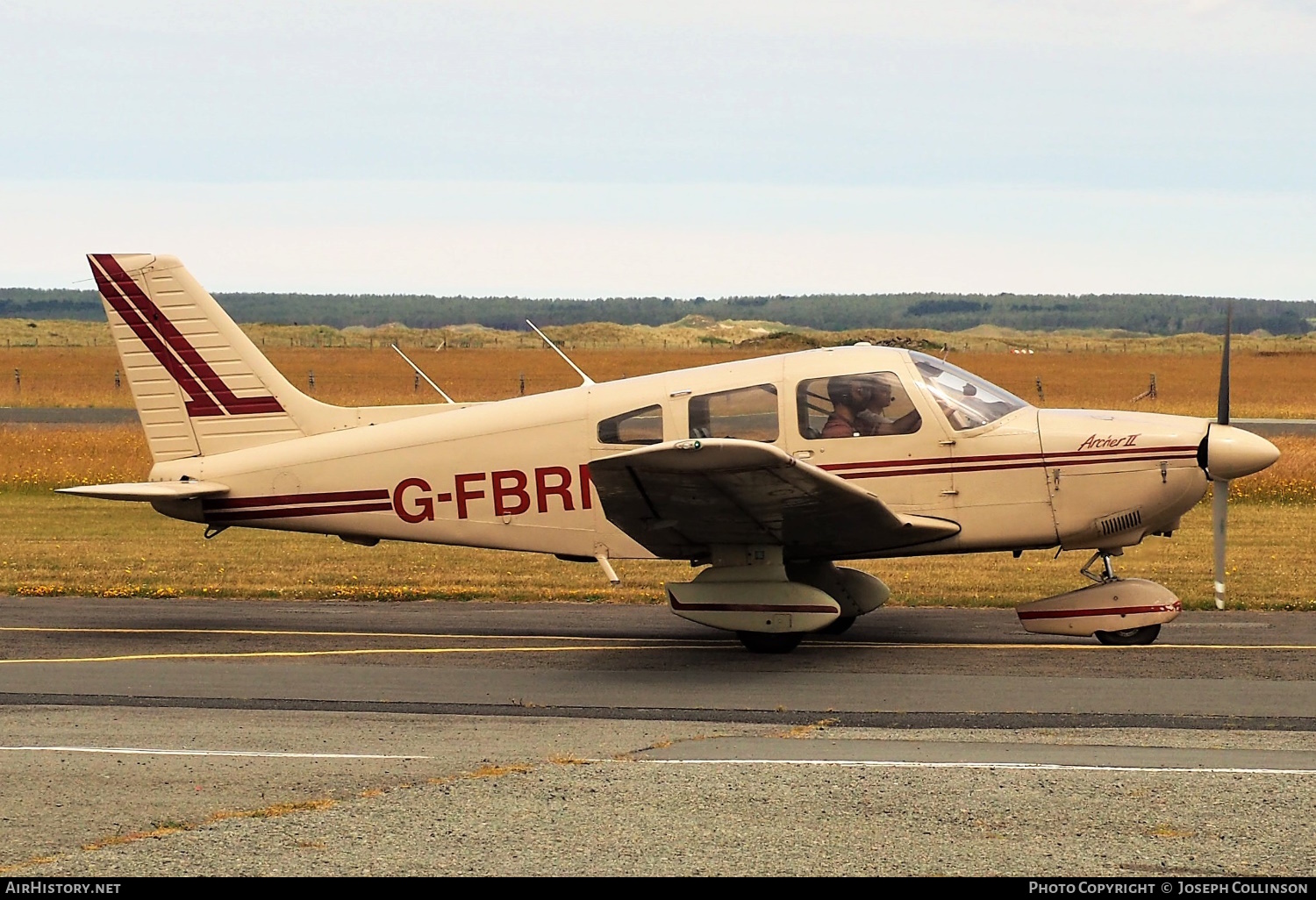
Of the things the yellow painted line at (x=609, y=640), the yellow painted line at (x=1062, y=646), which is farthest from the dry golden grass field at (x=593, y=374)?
the yellow painted line at (x=609, y=640)

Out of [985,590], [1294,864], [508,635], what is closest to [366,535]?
[508,635]

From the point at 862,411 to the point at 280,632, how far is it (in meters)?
5.95

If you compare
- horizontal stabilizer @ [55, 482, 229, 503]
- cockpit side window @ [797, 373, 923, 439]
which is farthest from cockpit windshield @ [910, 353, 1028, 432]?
horizontal stabilizer @ [55, 482, 229, 503]

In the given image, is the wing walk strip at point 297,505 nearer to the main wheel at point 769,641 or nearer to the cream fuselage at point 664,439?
the cream fuselage at point 664,439

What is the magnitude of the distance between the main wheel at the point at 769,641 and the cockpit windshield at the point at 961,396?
89.2 inches

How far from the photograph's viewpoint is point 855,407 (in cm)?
1254

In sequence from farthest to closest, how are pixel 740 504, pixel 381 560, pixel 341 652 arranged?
pixel 381 560
pixel 341 652
pixel 740 504

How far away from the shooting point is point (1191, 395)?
57125 mm

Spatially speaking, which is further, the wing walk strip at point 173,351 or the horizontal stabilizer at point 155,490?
the wing walk strip at point 173,351

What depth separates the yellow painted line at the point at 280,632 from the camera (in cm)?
1366

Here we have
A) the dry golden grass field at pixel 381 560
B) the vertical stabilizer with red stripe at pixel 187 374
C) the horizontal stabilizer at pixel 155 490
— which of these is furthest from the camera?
the dry golden grass field at pixel 381 560

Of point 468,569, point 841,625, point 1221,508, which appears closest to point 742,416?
point 841,625

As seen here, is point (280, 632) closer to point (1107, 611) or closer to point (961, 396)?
point (961, 396)

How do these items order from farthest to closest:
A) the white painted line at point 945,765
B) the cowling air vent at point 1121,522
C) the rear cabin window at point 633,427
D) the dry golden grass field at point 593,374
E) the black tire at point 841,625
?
the dry golden grass field at point 593,374, the black tire at point 841,625, the rear cabin window at point 633,427, the cowling air vent at point 1121,522, the white painted line at point 945,765
